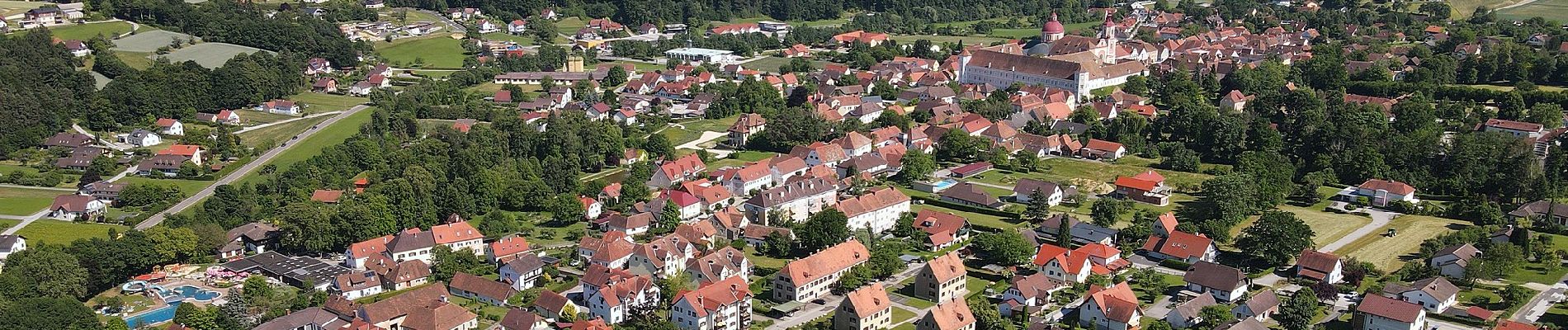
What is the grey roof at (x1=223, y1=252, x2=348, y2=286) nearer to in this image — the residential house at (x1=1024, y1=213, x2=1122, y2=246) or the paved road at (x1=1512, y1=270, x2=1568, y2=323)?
the residential house at (x1=1024, y1=213, x2=1122, y2=246)

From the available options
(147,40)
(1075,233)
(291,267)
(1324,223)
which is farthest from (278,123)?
(1324,223)

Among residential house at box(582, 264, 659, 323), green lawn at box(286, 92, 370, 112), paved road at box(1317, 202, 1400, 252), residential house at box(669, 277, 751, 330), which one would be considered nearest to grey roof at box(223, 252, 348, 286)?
residential house at box(582, 264, 659, 323)

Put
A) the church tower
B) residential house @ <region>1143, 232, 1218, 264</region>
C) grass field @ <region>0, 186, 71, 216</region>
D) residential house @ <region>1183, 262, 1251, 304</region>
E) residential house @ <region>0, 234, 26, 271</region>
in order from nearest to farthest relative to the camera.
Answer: residential house @ <region>1183, 262, 1251, 304</region> → residential house @ <region>1143, 232, 1218, 264</region> → residential house @ <region>0, 234, 26, 271</region> → grass field @ <region>0, 186, 71, 216</region> → the church tower

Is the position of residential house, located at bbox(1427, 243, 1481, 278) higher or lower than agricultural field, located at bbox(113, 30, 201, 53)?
higher

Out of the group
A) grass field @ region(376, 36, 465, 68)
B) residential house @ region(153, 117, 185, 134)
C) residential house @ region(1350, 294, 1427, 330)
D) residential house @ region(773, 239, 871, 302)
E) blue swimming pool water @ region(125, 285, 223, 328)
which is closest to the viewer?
residential house @ region(1350, 294, 1427, 330)

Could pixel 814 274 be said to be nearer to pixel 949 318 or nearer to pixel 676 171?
pixel 949 318

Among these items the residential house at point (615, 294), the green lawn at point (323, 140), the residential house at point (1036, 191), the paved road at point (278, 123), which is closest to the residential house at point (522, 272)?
the residential house at point (615, 294)
